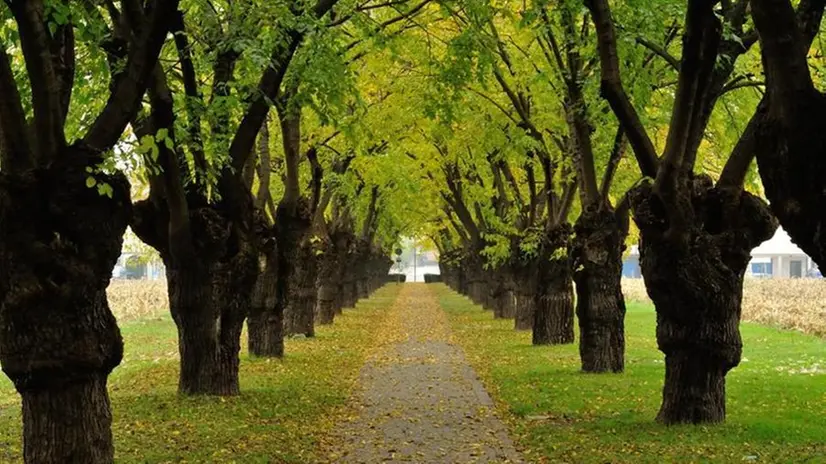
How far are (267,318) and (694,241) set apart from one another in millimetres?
11588

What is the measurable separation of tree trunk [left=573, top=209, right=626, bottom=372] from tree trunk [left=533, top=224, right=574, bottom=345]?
408 cm

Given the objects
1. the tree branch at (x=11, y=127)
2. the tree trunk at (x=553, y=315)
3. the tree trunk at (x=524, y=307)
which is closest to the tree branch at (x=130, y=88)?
the tree branch at (x=11, y=127)

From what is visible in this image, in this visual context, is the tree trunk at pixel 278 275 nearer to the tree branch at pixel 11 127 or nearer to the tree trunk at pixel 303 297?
the tree trunk at pixel 303 297

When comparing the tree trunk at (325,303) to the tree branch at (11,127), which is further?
the tree trunk at (325,303)

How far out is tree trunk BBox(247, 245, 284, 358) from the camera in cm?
1958

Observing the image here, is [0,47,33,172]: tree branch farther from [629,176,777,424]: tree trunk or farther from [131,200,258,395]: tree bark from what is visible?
[629,176,777,424]: tree trunk

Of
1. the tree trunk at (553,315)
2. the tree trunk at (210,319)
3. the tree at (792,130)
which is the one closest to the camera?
the tree at (792,130)

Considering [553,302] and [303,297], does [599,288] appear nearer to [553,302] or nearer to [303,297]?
[553,302]

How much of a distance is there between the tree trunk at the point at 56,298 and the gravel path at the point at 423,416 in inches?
125


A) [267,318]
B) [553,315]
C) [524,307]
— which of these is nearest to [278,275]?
[267,318]

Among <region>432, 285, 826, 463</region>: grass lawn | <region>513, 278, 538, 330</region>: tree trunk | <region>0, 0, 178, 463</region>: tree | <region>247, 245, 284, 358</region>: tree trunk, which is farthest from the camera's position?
<region>513, 278, 538, 330</region>: tree trunk

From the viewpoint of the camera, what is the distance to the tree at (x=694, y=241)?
10.3 meters

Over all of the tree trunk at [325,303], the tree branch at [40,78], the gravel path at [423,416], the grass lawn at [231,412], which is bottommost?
the gravel path at [423,416]

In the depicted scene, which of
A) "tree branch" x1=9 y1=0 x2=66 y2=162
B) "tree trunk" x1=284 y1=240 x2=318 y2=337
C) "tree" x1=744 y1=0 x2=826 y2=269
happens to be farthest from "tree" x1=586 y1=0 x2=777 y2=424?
"tree trunk" x1=284 y1=240 x2=318 y2=337
